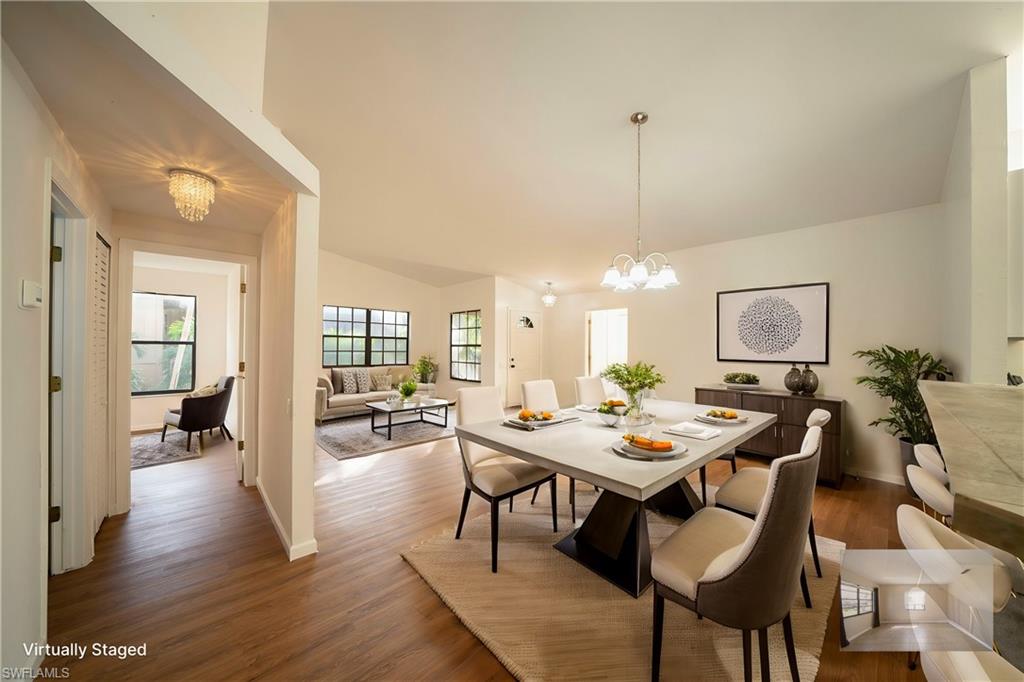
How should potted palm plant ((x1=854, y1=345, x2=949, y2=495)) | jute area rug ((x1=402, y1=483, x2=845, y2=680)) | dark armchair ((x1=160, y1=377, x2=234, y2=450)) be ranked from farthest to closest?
dark armchair ((x1=160, y1=377, x2=234, y2=450)), potted palm plant ((x1=854, y1=345, x2=949, y2=495)), jute area rug ((x1=402, y1=483, x2=845, y2=680))

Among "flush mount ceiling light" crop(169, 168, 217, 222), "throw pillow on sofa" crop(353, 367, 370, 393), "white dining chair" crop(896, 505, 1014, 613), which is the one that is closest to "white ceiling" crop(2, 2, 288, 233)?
"flush mount ceiling light" crop(169, 168, 217, 222)

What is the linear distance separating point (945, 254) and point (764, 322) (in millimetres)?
1412

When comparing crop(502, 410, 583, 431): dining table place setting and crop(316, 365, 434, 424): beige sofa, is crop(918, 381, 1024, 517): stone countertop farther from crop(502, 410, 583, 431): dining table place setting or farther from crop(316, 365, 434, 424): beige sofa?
crop(316, 365, 434, 424): beige sofa

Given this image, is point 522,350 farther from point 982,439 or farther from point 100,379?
point 982,439

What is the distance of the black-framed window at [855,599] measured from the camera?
5.08 ft

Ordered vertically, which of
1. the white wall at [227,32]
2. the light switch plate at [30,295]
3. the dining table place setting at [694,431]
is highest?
the white wall at [227,32]

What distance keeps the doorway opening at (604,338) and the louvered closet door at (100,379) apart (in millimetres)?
5841

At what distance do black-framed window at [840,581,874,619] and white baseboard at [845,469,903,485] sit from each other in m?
2.38

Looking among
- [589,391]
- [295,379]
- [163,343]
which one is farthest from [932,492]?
[163,343]

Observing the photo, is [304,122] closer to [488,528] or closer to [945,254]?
[488,528]

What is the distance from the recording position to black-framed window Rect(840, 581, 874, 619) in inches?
61.0

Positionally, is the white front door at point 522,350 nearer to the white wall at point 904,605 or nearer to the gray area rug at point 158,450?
the gray area rug at point 158,450

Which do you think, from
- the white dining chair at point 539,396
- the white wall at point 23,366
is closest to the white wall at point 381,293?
the white dining chair at point 539,396

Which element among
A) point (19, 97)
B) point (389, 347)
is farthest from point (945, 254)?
point (389, 347)
